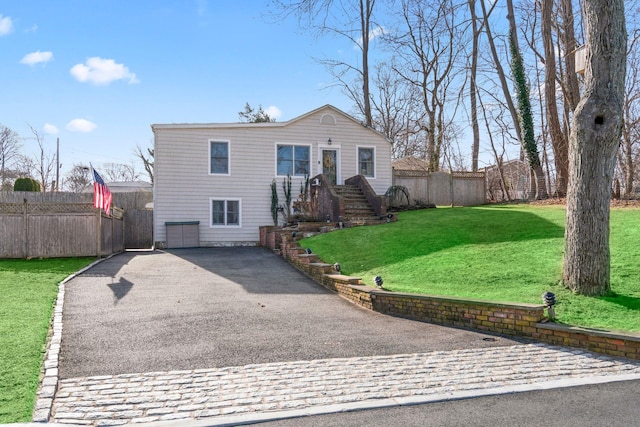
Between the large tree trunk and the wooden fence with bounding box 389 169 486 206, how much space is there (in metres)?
12.9

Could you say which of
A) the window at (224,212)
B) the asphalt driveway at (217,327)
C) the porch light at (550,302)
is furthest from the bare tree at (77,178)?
the porch light at (550,302)

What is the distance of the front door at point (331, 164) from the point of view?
19.0 meters

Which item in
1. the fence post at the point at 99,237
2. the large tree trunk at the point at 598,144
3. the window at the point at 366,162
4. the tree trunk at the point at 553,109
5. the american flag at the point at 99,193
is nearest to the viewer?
the large tree trunk at the point at 598,144

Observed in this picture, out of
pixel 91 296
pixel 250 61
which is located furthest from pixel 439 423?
pixel 250 61

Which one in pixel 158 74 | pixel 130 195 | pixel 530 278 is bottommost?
pixel 530 278

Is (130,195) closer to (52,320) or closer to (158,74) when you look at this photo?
(158,74)

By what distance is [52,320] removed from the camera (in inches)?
252

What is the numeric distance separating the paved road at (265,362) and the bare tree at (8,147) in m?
39.1

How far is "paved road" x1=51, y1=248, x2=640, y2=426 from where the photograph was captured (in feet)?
12.3

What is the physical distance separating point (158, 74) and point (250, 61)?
15.3 feet

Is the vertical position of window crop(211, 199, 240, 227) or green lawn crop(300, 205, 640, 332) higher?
window crop(211, 199, 240, 227)

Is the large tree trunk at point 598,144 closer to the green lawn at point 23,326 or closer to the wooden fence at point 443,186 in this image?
the green lawn at point 23,326

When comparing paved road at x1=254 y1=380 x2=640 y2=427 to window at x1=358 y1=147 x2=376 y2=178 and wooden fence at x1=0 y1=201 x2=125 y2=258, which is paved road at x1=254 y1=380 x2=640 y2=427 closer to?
wooden fence at x1=0 y1=201 x2=125 y2=258

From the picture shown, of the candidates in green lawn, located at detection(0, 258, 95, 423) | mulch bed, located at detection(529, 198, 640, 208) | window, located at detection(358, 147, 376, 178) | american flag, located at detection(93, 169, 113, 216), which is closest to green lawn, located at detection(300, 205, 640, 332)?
mulch bed, located at detection(529, 198, 640, 208)
